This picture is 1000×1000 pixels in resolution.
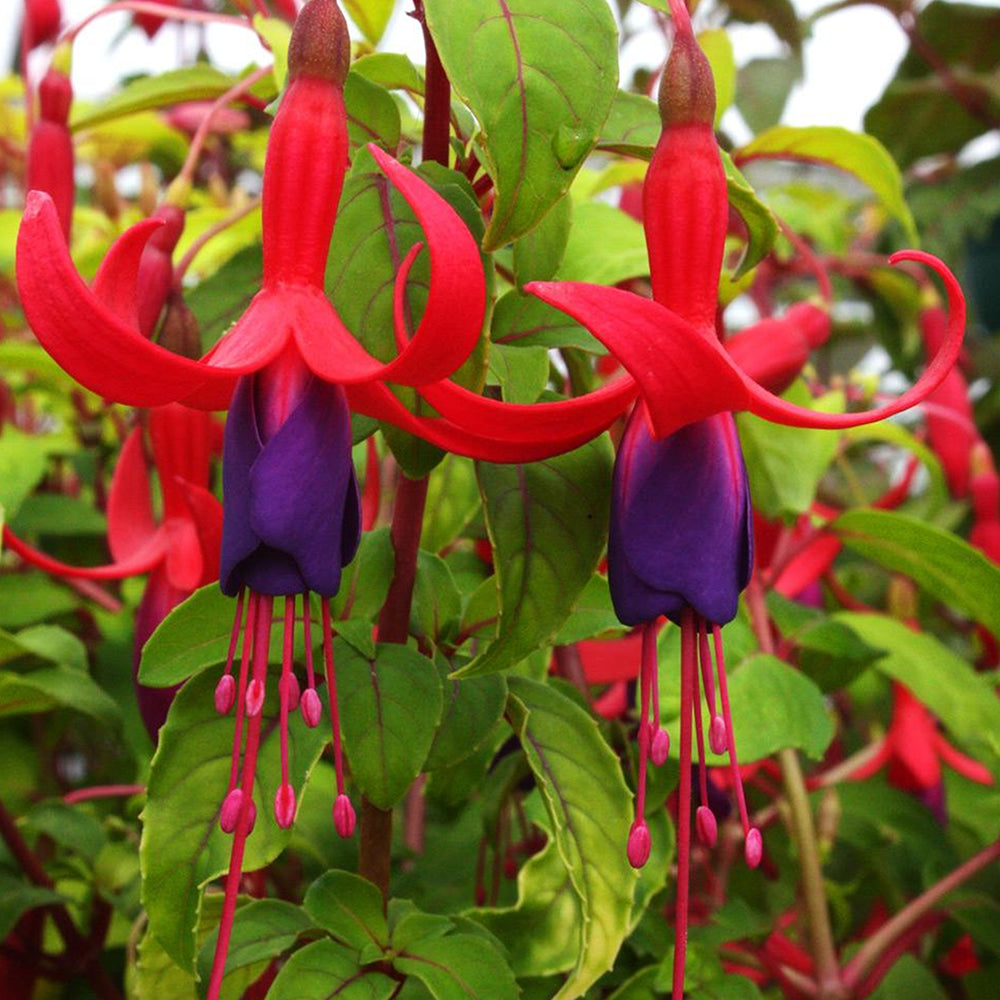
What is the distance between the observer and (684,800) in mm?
396

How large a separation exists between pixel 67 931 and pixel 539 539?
0.43 metres

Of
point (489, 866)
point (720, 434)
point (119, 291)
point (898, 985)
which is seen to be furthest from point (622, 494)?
point (898, 985)

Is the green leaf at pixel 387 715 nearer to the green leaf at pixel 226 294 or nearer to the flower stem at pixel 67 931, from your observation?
the green leaf at pixel 226 294

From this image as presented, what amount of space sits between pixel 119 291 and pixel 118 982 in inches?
21.7

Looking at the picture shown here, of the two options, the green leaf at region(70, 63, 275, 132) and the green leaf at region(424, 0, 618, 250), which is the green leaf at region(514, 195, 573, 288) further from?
the green leaf at region(70, 63, 275, 132)

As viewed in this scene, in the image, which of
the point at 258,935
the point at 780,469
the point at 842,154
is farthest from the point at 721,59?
the point at 258,935

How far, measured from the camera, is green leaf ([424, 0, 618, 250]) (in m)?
0.37

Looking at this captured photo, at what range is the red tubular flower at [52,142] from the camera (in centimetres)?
68

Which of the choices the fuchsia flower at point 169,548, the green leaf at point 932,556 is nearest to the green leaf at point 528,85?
the fuchsia flower at point 169,548

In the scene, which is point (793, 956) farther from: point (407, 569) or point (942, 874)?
point (407, 569)

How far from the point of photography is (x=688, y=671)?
16.4 inches

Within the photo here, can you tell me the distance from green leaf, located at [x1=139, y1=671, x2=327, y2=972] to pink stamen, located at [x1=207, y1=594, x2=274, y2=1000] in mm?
60

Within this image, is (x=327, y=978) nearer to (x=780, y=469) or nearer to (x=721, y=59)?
(x=780, y=469)

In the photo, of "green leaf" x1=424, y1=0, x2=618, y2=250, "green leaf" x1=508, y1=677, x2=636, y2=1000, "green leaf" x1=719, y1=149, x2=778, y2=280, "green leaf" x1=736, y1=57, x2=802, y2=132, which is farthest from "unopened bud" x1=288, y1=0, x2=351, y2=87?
"green leaf" x1=736, y1=57, x2=802, y2=132
